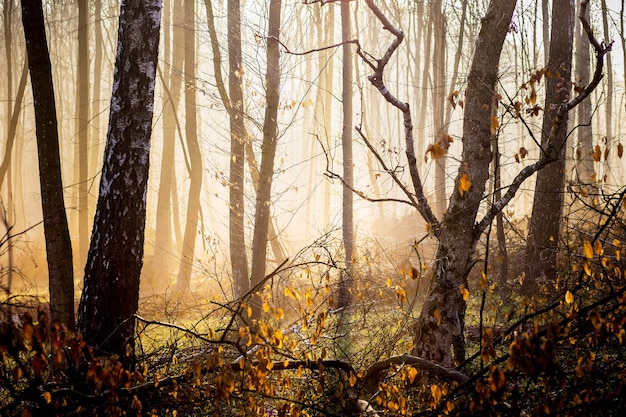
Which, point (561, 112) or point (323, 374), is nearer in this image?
point (323, 374)

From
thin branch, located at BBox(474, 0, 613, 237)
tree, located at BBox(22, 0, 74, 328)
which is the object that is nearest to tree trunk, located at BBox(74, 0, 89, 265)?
tree, located at BBox(22, 0, 74, 328)

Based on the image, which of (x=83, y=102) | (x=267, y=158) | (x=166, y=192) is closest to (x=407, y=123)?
(x=267, y=158)

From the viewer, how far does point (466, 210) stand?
5.67 m

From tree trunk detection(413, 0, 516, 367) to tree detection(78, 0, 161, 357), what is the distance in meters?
3.13

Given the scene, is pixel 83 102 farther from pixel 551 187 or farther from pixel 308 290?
pixel 308 290

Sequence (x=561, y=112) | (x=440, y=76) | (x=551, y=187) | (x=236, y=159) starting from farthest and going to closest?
(x=440, y=76)
(x=236, y=159)
(x=551, y=187)
(x=561, y=112)

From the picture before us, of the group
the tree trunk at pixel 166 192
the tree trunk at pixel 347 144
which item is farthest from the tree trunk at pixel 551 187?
the tree trunk at pixel 166 192

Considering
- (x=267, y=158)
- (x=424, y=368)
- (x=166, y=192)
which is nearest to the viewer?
(x=424, y=368)

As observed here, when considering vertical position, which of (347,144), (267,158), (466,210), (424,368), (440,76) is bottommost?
(424,368)

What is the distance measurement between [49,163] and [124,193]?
2.68ft

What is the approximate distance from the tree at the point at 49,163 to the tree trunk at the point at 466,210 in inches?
147

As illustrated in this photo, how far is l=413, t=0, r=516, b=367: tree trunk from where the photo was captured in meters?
5.72

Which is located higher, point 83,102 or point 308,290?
point 83,102

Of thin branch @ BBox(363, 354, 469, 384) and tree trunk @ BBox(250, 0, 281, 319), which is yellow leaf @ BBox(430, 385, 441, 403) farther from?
tree trunk @ BBox(250, 0, 281, 319)
